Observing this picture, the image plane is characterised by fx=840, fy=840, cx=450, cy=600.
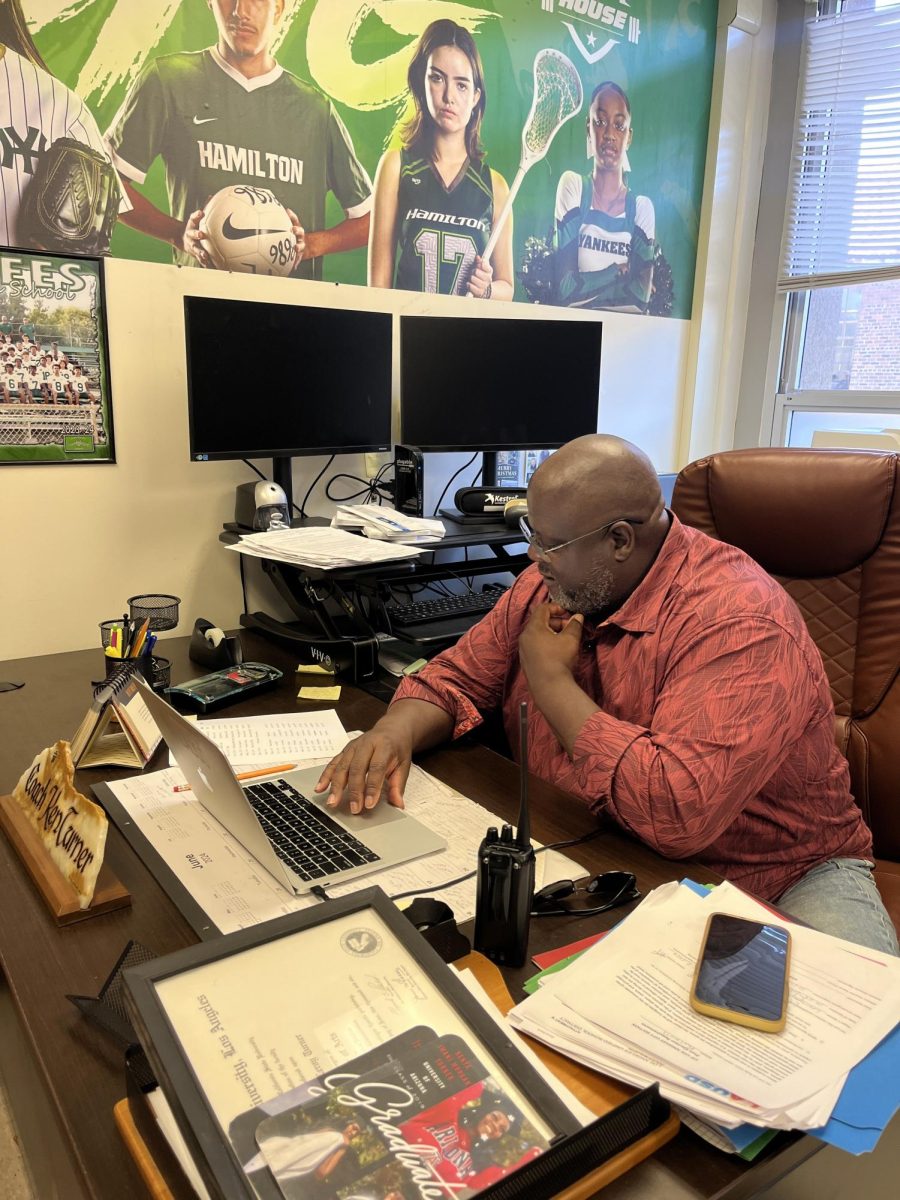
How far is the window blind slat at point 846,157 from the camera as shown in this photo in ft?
9.24

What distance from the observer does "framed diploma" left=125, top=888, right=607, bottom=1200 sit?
0.51 metres

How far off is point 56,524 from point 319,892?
126 centimetres

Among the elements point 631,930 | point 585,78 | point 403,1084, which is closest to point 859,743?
point 631,930

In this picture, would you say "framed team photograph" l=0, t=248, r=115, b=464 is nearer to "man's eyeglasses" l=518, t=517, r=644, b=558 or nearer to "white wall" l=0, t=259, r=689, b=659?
"white wall" l=0, t=259, r=689, b=659

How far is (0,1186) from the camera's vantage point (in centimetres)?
140

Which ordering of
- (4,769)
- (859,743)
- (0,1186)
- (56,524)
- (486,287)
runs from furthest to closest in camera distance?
(486,287), (56,524), (859,743), (0,1186), (4,769)

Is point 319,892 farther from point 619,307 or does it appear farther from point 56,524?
point 619,307

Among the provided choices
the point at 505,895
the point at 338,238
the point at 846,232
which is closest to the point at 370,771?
the point at 505,895

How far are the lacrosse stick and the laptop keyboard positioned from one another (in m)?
1.84

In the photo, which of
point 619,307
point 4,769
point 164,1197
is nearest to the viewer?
point 164,1197

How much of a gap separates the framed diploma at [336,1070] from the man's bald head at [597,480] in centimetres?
70

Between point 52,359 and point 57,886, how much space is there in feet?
4.09

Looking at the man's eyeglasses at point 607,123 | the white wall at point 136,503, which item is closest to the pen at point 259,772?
the white wall at point 136,503

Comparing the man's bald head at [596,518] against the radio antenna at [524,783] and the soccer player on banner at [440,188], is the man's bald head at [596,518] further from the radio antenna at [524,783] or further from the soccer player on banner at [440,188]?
the soccer player on banner at [440,188]
